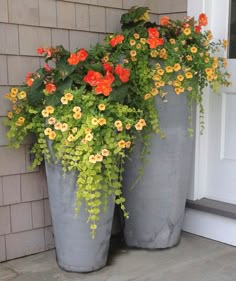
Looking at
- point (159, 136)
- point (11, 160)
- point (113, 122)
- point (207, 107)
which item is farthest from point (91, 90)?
point (207, 107)

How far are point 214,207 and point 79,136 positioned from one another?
1055 mm

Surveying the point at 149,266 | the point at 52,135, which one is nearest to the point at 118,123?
the point at 52,135

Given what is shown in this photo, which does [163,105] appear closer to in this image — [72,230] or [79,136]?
[79,136]

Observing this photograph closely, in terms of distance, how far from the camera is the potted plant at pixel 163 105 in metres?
2.18

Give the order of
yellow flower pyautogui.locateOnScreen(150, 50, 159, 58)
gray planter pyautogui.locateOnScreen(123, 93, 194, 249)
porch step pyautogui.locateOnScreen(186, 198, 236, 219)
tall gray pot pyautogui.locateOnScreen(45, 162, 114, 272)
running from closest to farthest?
tall gray pot pyautogui.locateOnScreen(45, 162, 114, 272)
yellow flower pyautogui.locateOnScreen(150, 50, 159, 58)
gray planter pyautogui.locateOnScreen(123, 93, 194, 249)
porch step pyautogui.locateOnScreen(186, 198, 236, 219)

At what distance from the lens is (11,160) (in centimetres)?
231

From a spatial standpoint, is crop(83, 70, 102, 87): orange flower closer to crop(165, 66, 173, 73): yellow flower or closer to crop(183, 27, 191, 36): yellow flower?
crop(165, 66, 173, 73): yellow flower

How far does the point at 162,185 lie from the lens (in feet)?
7.74

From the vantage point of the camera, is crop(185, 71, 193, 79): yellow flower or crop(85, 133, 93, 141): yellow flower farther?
crop(185, 71, 193, 79): yellow flower

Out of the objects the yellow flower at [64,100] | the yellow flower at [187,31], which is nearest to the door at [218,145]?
the yellow flower at [187,31]

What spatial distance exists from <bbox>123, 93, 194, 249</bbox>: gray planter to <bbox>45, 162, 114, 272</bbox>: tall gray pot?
0.26 metres

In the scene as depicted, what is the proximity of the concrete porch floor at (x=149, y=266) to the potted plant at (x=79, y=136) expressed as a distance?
0.08 m

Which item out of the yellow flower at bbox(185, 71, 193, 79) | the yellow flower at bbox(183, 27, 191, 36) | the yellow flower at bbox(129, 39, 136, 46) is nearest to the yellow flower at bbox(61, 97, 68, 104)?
the yellow flower at bbox(129, 39, 136, 46)

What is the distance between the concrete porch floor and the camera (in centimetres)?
216
